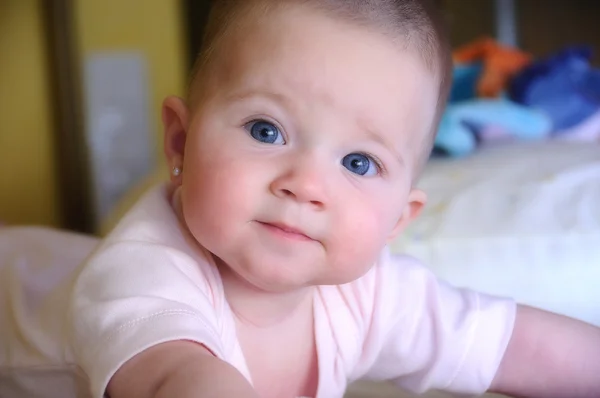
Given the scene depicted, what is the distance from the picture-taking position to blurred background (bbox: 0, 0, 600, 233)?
1977mm

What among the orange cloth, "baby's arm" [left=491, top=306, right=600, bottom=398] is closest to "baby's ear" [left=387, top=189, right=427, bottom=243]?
"baby's arm" [left=491, top=306, right=600, bottom=398]

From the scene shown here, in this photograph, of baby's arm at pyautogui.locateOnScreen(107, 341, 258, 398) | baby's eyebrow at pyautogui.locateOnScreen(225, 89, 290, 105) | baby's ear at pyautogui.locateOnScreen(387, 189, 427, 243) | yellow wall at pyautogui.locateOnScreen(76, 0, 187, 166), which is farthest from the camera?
yellow wall at pyautogui.locateOnScreen(76, 0, 187, 166)

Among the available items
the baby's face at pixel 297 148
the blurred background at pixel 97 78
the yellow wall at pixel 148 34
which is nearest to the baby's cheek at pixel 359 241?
the baby's face at pixel 297 148

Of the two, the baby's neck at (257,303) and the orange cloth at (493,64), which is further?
the orange cloth at (493,64)

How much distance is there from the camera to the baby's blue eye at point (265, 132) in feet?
1.82

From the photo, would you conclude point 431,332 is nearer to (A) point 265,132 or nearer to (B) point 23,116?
(A) point 265,132

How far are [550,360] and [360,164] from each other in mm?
267

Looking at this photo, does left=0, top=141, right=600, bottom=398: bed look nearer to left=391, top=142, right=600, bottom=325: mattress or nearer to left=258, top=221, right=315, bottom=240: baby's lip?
left=391, top=142, right=600, bottom=325: mattress

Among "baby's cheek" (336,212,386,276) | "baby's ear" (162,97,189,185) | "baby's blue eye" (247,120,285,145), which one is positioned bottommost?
"baby's cheek" (336,212,386,276)

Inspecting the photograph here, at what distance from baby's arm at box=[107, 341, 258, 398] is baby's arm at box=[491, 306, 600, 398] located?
1.08ft

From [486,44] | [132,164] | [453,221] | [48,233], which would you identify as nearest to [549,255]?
[453,221]

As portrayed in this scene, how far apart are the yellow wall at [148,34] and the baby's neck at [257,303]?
1638mm

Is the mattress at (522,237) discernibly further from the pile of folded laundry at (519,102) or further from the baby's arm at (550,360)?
the pile of folded laundry at (519,102)

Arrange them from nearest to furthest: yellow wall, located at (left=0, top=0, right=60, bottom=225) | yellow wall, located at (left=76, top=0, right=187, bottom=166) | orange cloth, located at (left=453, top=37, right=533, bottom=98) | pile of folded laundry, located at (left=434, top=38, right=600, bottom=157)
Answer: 1. pile of folded laundry, located at (left=434, top=38, right=600, bottom=157)
2. orange cloth, located at (left=453, top=37, right=533, bottom=98)
3. yellow wall, located at (left=0, top=0, right=60, bottom=225)
4. yellow wall, located at (left=76, top=0, right=187, bottom=166)
